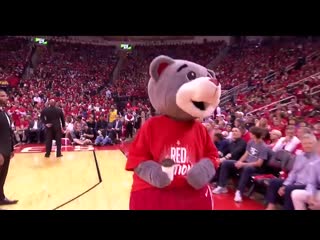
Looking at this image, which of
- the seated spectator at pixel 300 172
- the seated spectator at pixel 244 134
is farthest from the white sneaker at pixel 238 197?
the seated spectator at pixel 244 134

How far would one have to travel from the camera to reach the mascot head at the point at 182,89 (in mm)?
2422

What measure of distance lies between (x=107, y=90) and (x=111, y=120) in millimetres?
8006

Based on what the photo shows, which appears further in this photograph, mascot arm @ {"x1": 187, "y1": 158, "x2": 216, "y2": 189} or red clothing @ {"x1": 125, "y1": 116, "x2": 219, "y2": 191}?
red clothing @ {"x1": 125, "y1": 116, "x2": 219, "y2": 191}

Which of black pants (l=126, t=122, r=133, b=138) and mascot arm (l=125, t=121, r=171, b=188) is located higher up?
mascot arm (l=125, t=121, r=171, b=188)

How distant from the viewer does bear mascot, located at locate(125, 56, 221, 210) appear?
2.43 meters

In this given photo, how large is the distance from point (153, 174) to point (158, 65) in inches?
30.9

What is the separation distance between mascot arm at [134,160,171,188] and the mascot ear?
63 centimetres

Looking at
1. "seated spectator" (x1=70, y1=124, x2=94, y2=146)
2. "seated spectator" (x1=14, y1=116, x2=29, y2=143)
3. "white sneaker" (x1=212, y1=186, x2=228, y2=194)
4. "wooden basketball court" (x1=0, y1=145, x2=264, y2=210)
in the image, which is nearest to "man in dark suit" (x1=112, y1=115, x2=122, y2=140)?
"seated spectator" (x1=70, y1=124, x2=94, y2=146)

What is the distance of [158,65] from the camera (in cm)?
260

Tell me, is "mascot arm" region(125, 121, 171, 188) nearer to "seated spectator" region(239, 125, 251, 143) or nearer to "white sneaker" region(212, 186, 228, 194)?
"white sneaker" region(212, 186, 228, 194)

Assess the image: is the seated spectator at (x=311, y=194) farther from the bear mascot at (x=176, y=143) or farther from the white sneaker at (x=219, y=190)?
the white sneaker at (x=219, y=190)

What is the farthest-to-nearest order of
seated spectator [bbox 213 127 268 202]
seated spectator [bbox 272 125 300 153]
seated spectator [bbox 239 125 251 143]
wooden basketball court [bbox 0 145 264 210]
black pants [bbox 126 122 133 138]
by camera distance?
black pants [bbox 126 122 133 138] < seated spectator [bbox 239 125 251 143] < seated spectator [bbox 213 127 268 202] < seated spectator [bbox 272 125 300 153] < wooden basketball court [bbox 0 145 264 210]
